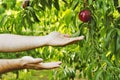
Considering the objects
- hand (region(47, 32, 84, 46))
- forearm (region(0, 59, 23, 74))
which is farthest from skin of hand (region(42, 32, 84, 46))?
forearm (region(0, 59, 23, 74))

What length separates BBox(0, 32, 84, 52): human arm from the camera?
1.50m

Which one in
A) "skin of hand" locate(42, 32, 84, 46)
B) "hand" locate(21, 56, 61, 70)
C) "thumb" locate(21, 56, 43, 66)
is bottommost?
"hand" locate(21, 56, 61, 70)

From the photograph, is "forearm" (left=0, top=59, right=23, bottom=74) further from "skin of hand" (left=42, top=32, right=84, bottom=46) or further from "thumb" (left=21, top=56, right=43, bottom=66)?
"skin of hand" (left=42, top=32, right=84, bottom=46)

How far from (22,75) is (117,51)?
3.25m

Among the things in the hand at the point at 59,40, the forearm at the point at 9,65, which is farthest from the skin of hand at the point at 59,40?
the forearm at the point at 9,65

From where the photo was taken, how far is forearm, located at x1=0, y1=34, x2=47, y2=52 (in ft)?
4.93

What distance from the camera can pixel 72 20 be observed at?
2662 mm

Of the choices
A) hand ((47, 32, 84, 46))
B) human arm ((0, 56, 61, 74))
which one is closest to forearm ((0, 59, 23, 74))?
human arm ((0, 56, 61, 74))

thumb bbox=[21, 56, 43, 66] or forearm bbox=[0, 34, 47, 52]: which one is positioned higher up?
forearm bbox=[0, 34, 47, 52]

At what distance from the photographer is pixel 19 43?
60.4 inches

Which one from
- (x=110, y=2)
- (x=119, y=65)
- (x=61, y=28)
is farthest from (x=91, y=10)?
(x=61, y=28)

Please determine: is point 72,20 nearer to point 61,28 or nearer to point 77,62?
point 61,28

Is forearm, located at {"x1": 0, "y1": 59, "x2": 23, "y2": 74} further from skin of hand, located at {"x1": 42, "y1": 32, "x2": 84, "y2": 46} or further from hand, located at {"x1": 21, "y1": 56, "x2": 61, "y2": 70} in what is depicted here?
skin of hand, located at {"x1": 42, "y1": 32, "x2": 84, "y2": 46}

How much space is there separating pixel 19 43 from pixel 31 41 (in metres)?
0.06
